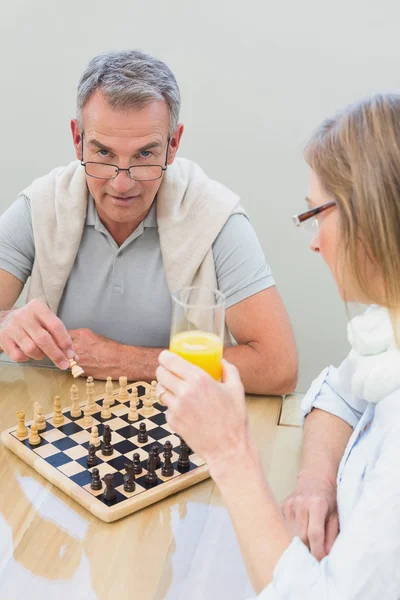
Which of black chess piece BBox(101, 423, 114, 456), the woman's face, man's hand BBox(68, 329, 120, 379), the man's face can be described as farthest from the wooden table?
the man's face

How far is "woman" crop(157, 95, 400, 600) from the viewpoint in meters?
0.99

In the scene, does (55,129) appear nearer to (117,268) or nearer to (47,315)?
(117,268)

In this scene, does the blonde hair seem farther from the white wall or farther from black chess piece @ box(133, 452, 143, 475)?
the white wall

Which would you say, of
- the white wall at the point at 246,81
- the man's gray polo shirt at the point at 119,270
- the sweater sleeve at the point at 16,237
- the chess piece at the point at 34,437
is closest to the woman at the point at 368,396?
the chess piece at the point at 34,437

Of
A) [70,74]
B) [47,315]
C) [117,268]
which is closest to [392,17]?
[70,74]

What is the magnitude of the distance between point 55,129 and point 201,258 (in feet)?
5.02

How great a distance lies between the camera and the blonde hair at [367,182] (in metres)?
1.07

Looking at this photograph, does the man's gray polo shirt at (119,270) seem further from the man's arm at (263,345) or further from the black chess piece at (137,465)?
the black chess piece at (137,465)

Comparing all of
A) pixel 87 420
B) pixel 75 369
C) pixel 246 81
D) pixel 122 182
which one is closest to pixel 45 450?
pixel 87 420

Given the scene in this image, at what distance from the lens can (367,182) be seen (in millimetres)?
1072

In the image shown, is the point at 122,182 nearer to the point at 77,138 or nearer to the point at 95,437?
the point at 77,138

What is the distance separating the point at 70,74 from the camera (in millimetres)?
3232

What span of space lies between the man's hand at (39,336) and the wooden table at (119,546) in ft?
0.95

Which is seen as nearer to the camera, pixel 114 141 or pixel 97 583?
pixel 97 583
